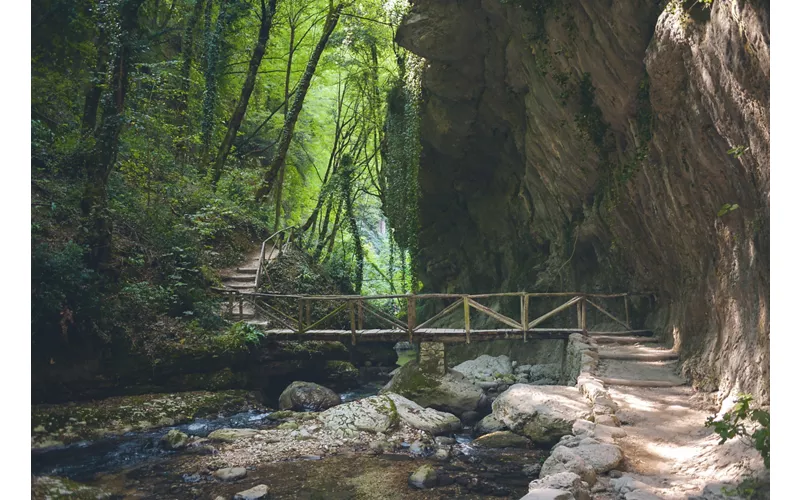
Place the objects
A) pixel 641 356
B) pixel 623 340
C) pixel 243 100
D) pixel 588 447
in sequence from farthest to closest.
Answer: pixel 243 100 < pixel 623 340 < pixel 641 356 < pixel 588 447

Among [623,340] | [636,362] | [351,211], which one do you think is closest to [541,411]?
[636,362]

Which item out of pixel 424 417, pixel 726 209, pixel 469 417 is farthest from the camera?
pixel 469 417

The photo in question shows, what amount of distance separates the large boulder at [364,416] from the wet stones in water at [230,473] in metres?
1.70

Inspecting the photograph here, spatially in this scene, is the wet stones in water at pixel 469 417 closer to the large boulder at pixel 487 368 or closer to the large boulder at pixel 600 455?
the large boulder at pixel 487 368

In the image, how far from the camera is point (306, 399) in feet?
29.9

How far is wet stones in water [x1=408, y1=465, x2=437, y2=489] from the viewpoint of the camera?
5531 mm

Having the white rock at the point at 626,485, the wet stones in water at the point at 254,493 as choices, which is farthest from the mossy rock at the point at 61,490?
the white rock at the point at 626,485

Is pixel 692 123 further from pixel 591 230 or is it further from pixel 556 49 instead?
pixel 591 230

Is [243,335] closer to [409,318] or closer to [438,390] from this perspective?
[409,318]

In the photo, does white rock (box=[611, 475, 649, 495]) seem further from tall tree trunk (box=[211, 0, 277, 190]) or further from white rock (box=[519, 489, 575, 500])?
tall tree trunk (box=[211, 0, 277, 190])

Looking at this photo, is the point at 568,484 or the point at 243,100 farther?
the point at 243,100

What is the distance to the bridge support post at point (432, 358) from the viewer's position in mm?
9500

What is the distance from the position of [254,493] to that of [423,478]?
5.43 ft

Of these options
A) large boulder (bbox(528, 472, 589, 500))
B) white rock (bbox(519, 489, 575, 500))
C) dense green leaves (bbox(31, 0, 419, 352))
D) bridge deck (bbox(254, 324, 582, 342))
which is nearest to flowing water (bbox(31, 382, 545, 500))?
large boulder (bbox(528, 472, 589, 500))
